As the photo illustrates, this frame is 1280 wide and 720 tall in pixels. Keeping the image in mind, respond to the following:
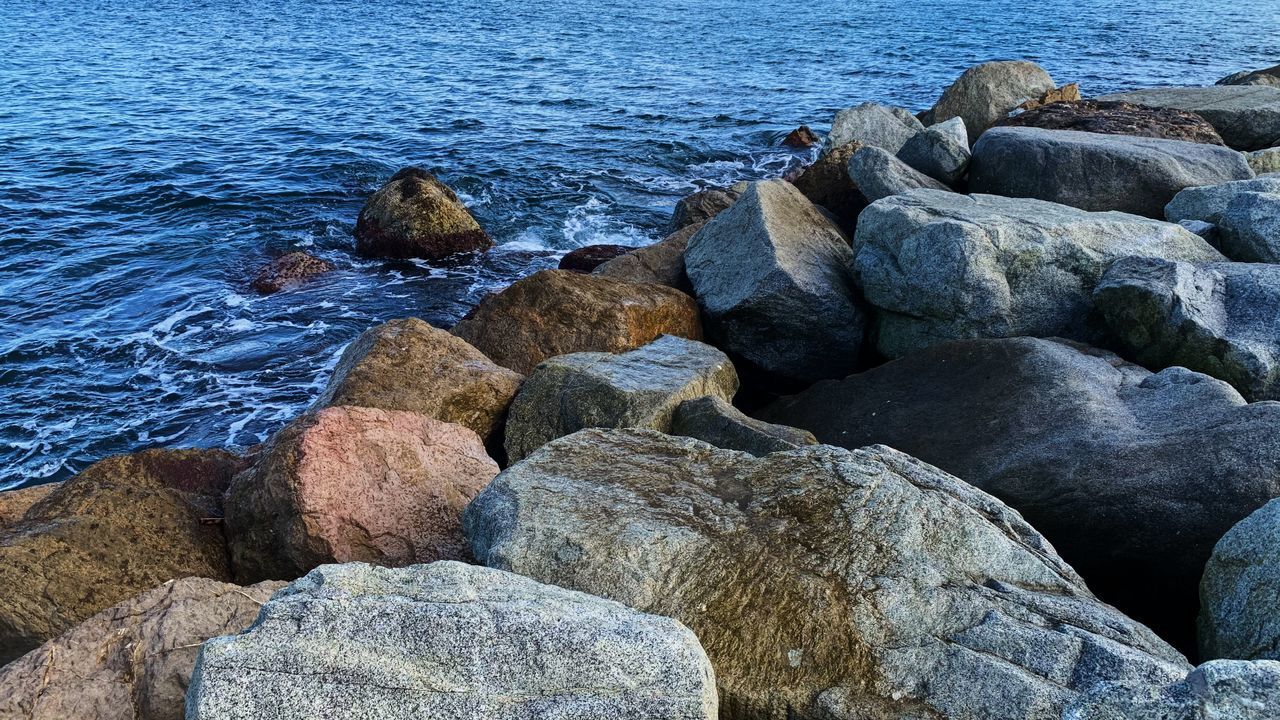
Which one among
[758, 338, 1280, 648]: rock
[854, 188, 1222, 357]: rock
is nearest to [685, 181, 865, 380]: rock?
[854, 188, 1222, 357]: rock

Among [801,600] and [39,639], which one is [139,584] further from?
[801,600]

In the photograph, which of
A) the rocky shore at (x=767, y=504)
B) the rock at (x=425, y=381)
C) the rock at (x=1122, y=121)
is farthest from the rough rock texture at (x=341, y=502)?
the rock at (x=1122, y=121)

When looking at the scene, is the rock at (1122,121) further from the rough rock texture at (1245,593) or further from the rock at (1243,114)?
the rough rock texture at (1245,593)

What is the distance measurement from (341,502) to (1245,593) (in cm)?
433

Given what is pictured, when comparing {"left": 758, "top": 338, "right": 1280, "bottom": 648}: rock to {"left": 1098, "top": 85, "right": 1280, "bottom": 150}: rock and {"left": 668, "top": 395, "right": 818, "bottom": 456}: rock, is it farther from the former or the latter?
{"left": 1098, "top": 85, "right": 1280, "bottom": 150}: rock

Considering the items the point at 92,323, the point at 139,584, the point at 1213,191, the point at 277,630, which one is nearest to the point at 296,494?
the point at 139,584

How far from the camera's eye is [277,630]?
3178mm

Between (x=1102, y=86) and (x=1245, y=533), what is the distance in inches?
1013

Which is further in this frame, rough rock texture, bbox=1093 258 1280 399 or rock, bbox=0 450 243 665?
rough rock texture, bbox=1093 258 1280 399

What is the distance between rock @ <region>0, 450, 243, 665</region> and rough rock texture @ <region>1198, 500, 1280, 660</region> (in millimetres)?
4922

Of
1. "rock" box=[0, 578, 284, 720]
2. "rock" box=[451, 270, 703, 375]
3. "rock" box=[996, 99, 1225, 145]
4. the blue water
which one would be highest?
"rock" box=[996, 99, 1225, 145]

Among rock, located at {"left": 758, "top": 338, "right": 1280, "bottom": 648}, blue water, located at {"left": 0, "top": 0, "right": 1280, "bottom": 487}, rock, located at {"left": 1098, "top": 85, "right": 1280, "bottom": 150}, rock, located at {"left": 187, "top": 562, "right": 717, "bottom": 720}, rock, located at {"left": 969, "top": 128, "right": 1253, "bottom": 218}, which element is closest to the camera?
rock, located at {"left": 187, "top": 562, "right": 717, "bottom": 720}

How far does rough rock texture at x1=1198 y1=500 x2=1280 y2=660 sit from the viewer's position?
4.21m

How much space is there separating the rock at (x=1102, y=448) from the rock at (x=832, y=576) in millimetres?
1108
